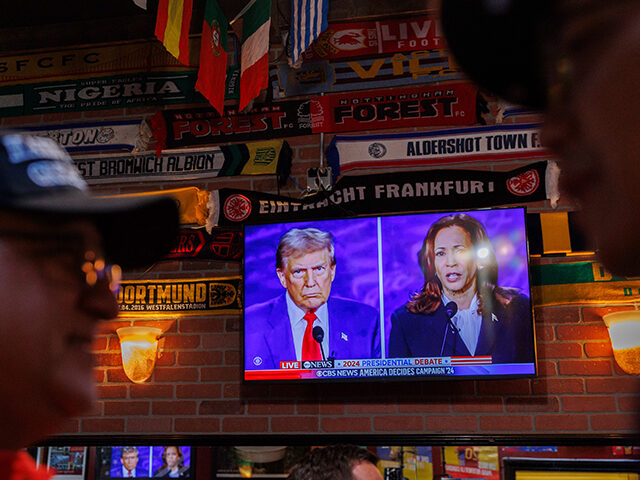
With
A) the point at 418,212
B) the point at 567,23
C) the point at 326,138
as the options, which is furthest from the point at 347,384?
the point at 567,23

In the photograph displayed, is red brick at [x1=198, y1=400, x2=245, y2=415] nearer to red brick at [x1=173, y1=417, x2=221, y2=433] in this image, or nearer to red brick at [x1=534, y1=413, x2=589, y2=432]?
red brick at [x1=173, y1=417, x2=221, y2=433]

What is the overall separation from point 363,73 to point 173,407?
2.04m

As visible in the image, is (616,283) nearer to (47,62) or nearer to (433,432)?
(433,432)

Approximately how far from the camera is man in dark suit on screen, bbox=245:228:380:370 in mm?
2988

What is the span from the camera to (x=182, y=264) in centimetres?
348

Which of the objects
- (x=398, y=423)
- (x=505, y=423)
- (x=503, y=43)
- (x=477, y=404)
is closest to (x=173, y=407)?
(x=398, y=423)

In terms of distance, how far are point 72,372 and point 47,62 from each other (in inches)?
148

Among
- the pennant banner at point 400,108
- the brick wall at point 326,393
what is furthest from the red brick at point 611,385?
the pennant banner at point 400,108

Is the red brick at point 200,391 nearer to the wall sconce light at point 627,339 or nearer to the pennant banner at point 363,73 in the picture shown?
the pennant banner at point 363,73

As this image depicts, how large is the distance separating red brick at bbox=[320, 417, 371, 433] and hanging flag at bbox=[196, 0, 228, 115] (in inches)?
62.2

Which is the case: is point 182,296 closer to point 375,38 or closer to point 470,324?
point 470,324

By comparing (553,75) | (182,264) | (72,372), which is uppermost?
(182,264)

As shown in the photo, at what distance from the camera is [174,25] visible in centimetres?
278

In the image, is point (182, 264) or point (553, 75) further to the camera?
point (182, 264)
